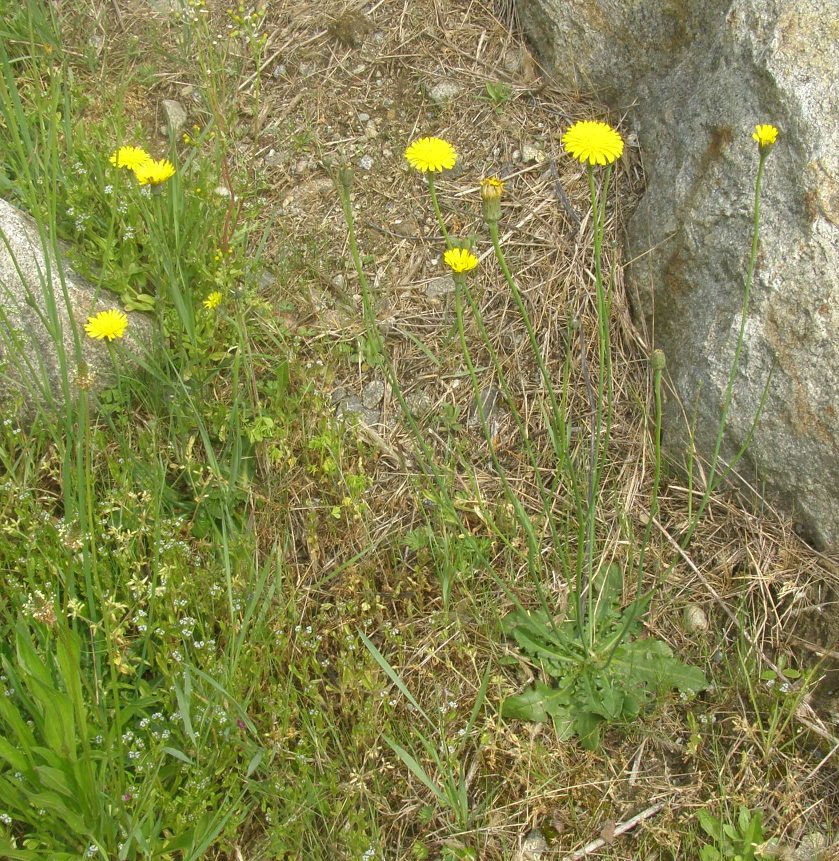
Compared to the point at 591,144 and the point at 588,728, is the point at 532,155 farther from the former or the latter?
the point at 588,728

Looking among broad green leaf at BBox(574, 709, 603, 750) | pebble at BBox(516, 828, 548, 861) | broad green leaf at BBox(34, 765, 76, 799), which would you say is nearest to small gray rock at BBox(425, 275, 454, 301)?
broad green leaf at BBox(574, 709, 603, 750)

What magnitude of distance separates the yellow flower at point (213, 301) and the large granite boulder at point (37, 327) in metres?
0.22

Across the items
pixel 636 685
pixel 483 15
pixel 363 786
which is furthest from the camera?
pixel 483 15

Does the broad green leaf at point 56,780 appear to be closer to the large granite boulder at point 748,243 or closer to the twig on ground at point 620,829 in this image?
the twig on ground at point 620,829

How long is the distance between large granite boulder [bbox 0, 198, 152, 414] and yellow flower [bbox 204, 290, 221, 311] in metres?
0.22

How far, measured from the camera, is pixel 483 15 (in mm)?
3076

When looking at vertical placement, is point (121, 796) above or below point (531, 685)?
above

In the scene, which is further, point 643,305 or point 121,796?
point 643,305

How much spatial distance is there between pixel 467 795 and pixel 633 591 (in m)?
0.67

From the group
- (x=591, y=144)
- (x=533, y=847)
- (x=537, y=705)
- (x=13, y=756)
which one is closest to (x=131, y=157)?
(x=591, y=144)

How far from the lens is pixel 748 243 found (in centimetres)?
221

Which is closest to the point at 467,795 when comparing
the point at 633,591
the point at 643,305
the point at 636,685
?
the point at 636,685

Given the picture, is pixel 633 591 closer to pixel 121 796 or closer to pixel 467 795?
pixel 467 795

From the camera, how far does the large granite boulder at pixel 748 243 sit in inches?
82.9
